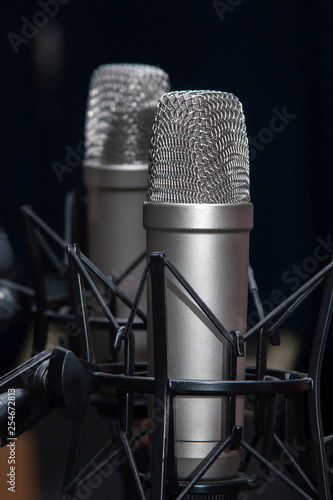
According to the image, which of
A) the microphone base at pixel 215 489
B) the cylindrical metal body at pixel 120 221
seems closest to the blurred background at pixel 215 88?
the cylindrical metal body at pixel 120 221

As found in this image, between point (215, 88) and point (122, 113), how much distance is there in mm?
737

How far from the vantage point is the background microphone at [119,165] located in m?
1.09

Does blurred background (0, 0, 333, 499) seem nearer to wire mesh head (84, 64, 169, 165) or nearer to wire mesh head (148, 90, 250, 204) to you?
wire mesh head (84, 64, 169, 165)

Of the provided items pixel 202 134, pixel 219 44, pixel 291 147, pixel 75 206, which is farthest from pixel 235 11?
pixel 202 134

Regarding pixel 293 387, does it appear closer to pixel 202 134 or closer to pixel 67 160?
pixel 202 134

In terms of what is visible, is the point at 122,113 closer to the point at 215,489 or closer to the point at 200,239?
the point at 200,239

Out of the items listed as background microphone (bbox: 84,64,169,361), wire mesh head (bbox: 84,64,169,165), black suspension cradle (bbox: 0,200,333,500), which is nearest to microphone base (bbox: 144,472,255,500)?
black suspension cradle (bbox: 0,200,333,500)

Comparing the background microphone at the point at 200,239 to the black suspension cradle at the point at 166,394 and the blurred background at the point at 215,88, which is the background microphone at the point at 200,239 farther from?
the blurred background at the point at 215,88

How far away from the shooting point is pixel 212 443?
2.28 ft

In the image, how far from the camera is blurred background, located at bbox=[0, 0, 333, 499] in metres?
1.58

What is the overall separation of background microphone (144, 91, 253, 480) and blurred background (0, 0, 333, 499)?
0.49 m

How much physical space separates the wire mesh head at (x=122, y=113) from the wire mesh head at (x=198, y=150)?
378 millimetres

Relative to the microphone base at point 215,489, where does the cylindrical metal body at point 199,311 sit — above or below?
above

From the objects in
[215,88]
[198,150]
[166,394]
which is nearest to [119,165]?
[198,150]
